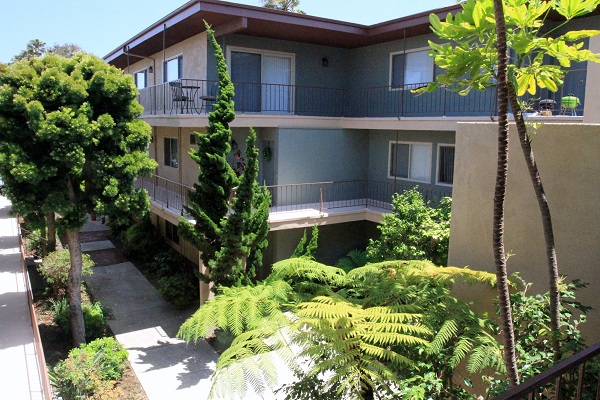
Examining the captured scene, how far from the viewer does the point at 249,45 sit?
55.3ft

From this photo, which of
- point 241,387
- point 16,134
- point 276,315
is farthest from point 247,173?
point 241,387

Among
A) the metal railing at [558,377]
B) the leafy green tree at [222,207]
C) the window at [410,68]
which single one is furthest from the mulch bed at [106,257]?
the metal railing at [558,377]

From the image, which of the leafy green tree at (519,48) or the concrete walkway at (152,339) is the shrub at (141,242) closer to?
the concrete walkway at (152,339)

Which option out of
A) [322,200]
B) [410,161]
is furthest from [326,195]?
[410,161]

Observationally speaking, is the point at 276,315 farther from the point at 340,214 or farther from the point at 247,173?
the point at 340,214

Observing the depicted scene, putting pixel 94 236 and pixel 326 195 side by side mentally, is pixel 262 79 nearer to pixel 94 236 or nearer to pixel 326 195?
pixel 326 195

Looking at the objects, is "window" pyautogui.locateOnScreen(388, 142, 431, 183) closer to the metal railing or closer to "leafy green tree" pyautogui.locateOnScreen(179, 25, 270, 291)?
"leafy green tree" pyautogui.locateOnScreen(179, 25, 270, 291)

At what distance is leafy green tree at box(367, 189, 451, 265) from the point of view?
11.1 meters

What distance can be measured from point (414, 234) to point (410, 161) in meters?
6.23

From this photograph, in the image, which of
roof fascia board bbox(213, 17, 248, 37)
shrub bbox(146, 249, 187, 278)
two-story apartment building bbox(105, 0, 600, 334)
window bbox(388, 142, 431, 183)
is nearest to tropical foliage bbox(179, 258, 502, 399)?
two-story apartment building bbox(105, 0, 600, 334)

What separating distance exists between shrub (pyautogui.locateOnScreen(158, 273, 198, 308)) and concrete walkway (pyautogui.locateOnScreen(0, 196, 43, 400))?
3684 millimetres

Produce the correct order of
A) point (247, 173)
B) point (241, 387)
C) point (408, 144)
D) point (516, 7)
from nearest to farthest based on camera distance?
point (516, 7) → point (241, 387) → point (247, 173) → point (408, 144)

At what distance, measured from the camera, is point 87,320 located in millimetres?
13305

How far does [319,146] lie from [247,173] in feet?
19.2
